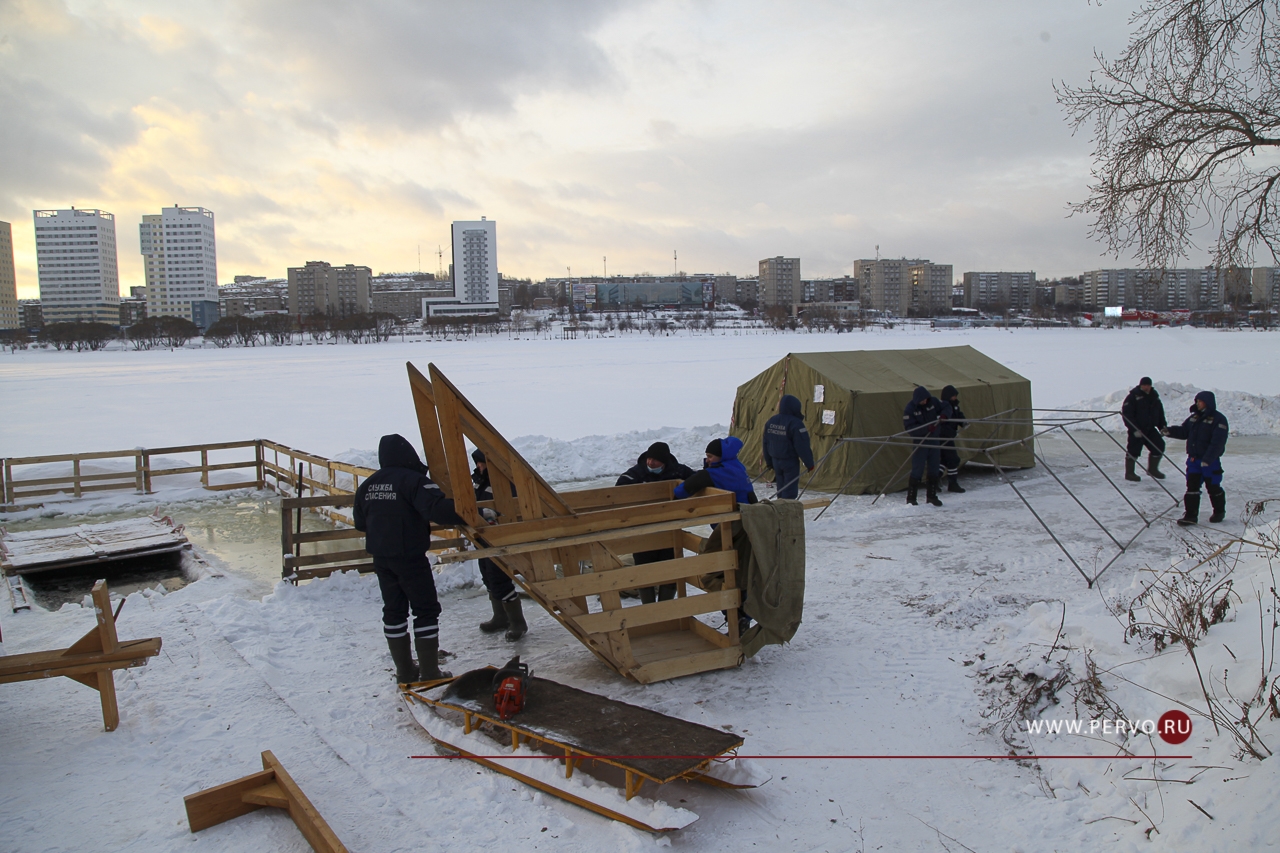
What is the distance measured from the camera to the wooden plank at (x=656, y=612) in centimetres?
462

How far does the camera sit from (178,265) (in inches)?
7274

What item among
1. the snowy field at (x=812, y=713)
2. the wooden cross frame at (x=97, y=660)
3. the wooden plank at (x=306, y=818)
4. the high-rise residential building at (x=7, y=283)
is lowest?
the snowy field at (x=812, y=713)

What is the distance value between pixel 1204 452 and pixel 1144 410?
257 centimetres

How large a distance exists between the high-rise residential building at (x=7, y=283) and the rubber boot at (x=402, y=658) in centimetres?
18583

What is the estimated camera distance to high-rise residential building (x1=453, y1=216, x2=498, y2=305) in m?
179

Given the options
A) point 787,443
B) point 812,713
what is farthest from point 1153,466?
point 812,713

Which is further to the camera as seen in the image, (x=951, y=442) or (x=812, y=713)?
(x=951, y=442)

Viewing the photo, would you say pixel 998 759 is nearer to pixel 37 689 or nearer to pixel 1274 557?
pixel 1274 557

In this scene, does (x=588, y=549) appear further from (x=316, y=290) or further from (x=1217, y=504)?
(x=316, y=290)

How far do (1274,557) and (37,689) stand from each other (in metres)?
8.25

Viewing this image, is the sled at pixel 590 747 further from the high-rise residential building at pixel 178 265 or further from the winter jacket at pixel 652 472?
the high-rise residential building at pixel 178 265

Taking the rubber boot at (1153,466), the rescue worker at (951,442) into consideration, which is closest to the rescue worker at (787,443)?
the rescue worker at (951,442)

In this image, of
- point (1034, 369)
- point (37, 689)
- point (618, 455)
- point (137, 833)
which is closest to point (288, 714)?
point (137, 833)

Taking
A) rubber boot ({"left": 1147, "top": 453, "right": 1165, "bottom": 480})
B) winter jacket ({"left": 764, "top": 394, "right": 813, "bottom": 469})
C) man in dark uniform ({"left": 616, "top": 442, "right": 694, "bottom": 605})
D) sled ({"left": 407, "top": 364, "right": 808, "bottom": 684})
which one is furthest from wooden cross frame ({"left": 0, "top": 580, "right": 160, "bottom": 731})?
rubber boot ({"left": 1147, "top": 453, "right": 1165, "bottom": 480})
